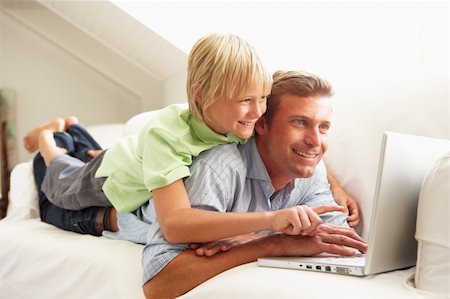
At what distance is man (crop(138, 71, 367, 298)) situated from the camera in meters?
1.24

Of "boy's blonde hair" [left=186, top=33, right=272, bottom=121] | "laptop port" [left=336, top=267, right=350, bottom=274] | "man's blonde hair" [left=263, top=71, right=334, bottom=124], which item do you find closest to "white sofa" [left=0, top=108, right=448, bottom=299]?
"laptop port" [left=336, top=267, right=350, bottom=274]

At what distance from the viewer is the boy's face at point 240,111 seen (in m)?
1.29

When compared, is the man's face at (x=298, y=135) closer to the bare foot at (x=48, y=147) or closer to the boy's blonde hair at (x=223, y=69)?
the boy's blonde hair at (x=223, y=69)

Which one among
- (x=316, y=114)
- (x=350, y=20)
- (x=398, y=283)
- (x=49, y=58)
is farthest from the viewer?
(x=49, y=58)

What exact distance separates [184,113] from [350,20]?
1.11 meters

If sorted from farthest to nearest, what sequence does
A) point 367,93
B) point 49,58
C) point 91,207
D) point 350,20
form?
1. point 49,58
2. point 350,20
3. point 91,207
4. point 367,93

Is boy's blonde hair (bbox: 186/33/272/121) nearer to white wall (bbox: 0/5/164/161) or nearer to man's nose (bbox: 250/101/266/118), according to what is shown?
man's nose (bbox: 250/101/266/118)

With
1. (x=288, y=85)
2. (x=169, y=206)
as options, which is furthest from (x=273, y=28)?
(x=169, y=206)

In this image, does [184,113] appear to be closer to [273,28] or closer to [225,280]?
[225,280]

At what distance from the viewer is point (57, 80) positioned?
3.26m

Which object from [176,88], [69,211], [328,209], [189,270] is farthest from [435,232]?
[176,88]

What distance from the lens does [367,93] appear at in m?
1.59

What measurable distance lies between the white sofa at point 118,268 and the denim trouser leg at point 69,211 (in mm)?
28

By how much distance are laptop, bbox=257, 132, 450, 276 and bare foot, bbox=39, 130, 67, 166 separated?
46.7 inches
